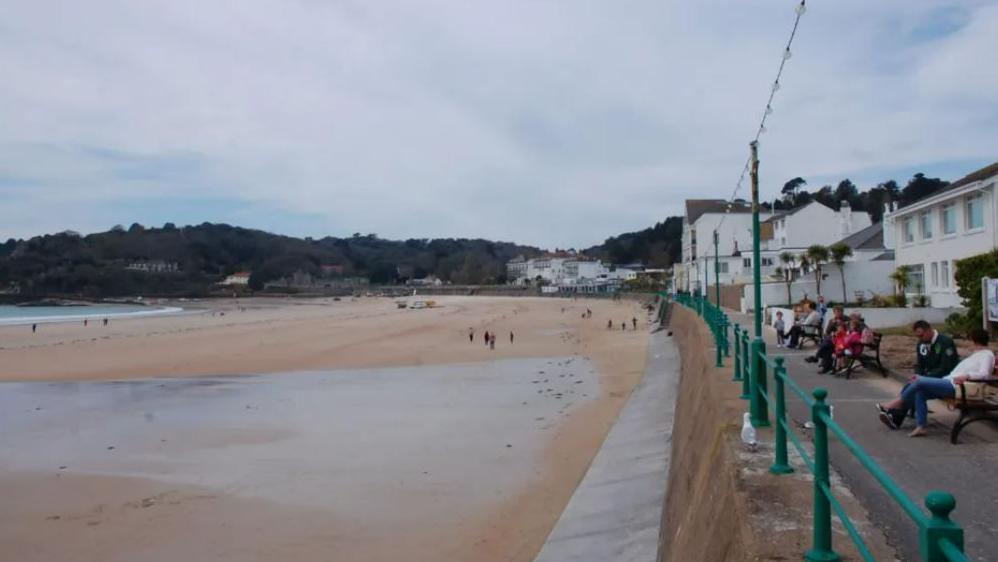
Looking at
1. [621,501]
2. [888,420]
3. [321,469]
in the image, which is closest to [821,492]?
[888,420]

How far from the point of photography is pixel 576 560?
681cm

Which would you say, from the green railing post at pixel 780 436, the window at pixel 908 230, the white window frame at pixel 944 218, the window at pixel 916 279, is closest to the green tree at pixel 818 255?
the window at pixel 908 230

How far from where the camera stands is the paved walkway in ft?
13.3

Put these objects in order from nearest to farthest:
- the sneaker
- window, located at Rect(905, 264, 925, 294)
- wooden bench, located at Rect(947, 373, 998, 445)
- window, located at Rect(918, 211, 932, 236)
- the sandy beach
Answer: wooden bench, located at Rect(947, 373, 998, 445) < the sneaker < the sandy beach < window, located at Rect(918, 211, 932, 236) < window, located at Rect(905, 264, 925, 294)

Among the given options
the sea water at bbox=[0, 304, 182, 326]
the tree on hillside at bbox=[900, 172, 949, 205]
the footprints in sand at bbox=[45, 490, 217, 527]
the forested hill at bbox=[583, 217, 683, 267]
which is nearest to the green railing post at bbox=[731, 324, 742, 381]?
the footprints in sand at bbox=[45, 490, 217, 527]

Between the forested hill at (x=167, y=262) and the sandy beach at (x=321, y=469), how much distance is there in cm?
12428

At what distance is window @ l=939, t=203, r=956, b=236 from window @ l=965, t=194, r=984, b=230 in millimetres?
922

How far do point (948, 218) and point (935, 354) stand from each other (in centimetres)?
1806

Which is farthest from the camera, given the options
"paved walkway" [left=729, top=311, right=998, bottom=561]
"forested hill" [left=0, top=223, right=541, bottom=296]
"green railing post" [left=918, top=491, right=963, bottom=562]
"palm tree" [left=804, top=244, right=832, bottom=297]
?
"forested hill" [left=0, top=223, right=541, bottom=296]

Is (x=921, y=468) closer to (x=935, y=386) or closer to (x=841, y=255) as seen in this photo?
(x=935, y=386)

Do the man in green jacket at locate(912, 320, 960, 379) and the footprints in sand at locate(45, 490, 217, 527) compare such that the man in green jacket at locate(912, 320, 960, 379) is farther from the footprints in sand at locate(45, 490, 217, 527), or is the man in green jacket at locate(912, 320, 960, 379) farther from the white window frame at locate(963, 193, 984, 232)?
the white window frame at locate(963, 193, 984, 232)

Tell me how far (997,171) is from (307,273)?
16782 cm

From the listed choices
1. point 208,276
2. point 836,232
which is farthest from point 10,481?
point 208,276

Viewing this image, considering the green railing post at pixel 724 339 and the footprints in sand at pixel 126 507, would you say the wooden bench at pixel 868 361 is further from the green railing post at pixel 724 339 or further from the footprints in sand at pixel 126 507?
the footprints in sand at pixel 126 507
